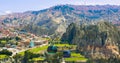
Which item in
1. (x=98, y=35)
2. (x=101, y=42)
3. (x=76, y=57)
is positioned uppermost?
(x=98, y=35)

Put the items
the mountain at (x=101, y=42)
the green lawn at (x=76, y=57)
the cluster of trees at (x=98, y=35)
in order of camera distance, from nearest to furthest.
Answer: the green lawn at (x=76, y=57) < the mountain at (x=101, y=42) < the cluster of trees at (x=98, y=35)

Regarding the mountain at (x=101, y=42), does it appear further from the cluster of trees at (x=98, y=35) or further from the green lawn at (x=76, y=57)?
the green lawn at (x=76, y=57)

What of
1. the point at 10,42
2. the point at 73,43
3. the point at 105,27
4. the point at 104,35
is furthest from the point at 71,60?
the point at 10,42

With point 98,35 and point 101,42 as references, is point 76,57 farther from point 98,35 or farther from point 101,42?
point 98,35

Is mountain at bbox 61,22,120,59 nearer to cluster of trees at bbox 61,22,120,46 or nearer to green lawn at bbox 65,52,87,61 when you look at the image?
cluster of trees at bbox 61,22,120,46

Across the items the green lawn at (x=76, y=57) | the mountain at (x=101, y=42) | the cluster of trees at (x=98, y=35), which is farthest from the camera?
the cluster of trees at (x=98, y=35)

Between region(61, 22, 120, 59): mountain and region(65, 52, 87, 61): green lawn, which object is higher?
region(61, 22, 120, 59): mountain

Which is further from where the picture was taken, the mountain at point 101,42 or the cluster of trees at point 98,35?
the cluster of trees at point 98,35

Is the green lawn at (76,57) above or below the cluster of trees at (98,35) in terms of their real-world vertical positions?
Answer: below

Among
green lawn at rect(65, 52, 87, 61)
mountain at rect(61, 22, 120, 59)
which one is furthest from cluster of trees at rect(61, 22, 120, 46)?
green lawn at rect(65, 52, 87, 61)

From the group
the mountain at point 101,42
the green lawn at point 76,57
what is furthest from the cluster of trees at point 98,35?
the green lawn at point 76,57

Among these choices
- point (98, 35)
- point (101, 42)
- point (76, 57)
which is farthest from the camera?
point (98, 35)

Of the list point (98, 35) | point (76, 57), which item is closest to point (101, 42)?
point (98, 35)

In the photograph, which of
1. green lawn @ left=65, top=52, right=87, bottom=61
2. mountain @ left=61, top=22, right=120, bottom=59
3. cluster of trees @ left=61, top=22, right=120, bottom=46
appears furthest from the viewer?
cluster of trees @ left=61, top=22, right=120, bottom=46
